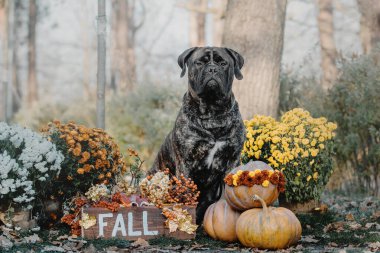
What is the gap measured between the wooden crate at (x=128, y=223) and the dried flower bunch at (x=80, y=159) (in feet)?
2.05

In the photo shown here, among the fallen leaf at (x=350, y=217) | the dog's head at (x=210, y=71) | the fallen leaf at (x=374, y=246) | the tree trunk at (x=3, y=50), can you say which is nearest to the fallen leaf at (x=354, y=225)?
the fallen leaf at (x=350, y=217)

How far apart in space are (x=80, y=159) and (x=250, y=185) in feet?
6.18

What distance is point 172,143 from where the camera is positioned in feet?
19.3

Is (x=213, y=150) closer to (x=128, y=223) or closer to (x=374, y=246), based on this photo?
(x=128, y=223)

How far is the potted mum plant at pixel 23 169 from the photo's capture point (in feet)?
17.8

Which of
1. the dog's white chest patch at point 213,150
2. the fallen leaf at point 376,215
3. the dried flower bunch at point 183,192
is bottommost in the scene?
the fallen leaf at point 376,215

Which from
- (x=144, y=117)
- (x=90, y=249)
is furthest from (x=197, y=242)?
(x=144, y=117)

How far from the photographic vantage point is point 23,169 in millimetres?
5512

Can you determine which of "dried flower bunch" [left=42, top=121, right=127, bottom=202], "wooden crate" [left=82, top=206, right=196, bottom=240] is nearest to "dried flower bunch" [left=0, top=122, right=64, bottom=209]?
"dried flower bunch" [left=42, top=121, right=127, bottom=202]

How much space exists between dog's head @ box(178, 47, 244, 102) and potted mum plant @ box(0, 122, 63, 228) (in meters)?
1.52

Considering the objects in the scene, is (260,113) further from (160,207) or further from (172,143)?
(160,207)

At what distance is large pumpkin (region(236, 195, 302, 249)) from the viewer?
4.82 m

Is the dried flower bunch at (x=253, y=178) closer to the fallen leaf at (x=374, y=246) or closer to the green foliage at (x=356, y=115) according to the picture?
the fallen leaf at (x=374, y=246)

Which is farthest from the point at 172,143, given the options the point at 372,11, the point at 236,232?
the point at 372,11
